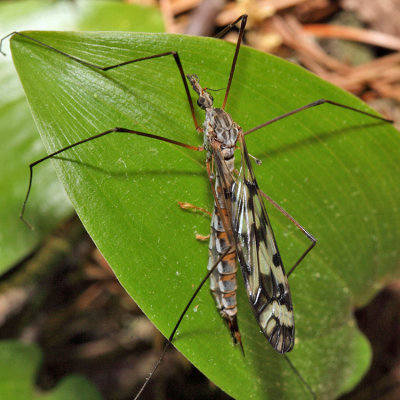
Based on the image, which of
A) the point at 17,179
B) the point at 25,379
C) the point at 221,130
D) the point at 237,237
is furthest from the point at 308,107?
the point at 25,379

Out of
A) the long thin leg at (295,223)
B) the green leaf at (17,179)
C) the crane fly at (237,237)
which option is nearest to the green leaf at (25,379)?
the green leaf at (17,179)

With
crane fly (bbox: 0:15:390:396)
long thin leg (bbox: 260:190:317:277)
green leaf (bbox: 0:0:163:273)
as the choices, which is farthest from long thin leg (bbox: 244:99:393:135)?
green leaf (bbox: 0:0:163:273)

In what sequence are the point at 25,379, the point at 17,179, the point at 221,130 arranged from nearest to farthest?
the point at 221,130 → the point at 17,179 → the point at 25,379

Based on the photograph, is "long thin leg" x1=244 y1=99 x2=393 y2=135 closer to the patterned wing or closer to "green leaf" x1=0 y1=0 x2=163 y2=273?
the patterned wing

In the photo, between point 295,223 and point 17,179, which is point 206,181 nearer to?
point 295,223

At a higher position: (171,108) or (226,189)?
(171,108)

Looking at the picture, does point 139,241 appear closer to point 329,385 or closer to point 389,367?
point 329,385

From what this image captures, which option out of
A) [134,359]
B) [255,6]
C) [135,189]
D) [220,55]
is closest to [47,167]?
[135,189]
